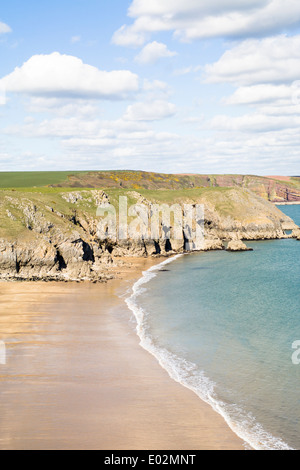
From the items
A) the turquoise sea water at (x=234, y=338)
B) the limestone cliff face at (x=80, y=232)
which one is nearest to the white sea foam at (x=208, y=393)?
the turquoise sea water at (x=234, y=338)

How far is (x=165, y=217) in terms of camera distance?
84.2 metres

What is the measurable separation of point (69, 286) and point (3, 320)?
15.9m

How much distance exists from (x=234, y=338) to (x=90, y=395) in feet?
42.5

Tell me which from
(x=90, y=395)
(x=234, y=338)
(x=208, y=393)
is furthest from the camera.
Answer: (x=234, y=338)

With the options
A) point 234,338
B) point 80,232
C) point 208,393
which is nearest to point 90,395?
point 208,393

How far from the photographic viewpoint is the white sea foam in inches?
651

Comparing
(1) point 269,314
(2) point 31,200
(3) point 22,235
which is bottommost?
(1) point 269,314

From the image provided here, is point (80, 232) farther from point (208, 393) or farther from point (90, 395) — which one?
point (208, 393)

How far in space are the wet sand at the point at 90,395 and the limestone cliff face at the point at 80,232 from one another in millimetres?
16959

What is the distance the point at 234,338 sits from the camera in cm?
2941

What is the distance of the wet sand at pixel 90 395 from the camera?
16234mm

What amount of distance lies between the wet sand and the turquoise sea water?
1.26 meters
